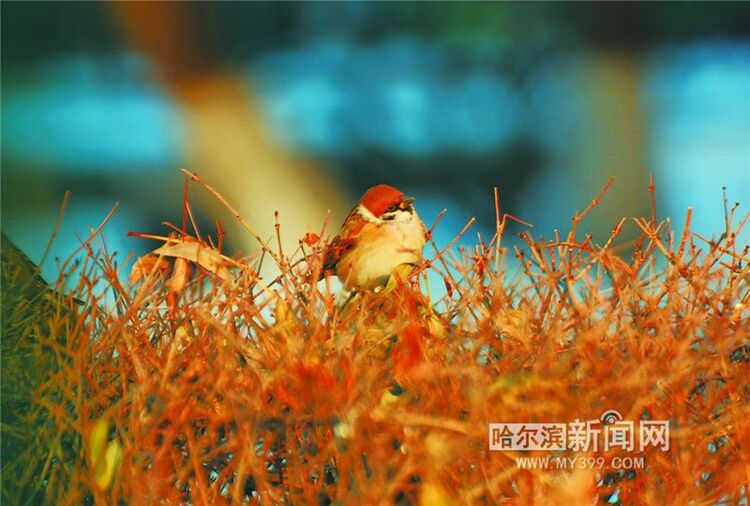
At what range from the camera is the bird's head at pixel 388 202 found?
173 centimetres

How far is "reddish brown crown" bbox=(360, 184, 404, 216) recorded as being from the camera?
5.68ft

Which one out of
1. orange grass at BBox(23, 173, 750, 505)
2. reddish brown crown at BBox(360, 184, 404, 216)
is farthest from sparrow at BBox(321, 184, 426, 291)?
orange grass at BBox(23, 173, 750, 505)

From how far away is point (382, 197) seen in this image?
1735mm

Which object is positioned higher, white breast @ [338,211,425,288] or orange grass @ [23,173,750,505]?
white breast @ [338,211,425,288]

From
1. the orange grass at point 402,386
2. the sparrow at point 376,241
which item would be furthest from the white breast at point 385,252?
the orange grass at point 402,386

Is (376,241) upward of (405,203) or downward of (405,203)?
downward

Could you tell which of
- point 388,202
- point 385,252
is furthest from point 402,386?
point 388,202

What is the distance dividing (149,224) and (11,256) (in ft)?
2.64

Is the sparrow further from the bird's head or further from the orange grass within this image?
the orange grass

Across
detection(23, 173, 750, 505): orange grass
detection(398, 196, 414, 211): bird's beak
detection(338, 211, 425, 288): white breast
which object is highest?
detection(398, 196, 414, 211): bird's beak

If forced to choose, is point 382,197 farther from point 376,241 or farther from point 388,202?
point 376,241

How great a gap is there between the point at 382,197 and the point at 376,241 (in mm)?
139

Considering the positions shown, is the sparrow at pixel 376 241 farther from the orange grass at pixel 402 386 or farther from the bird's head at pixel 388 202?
the orange grass at pixel 402 386

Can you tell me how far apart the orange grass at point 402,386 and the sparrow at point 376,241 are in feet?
0.62
